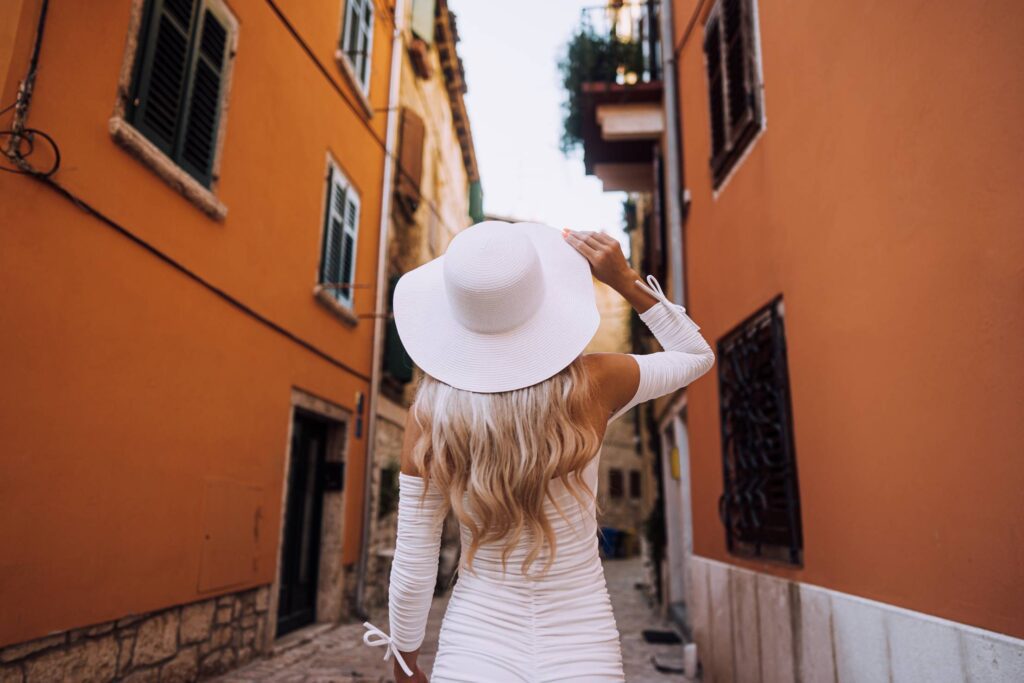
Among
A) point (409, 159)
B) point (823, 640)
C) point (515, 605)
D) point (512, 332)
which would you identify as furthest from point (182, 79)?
point (409, 159)

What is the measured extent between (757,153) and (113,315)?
4120 millimetres

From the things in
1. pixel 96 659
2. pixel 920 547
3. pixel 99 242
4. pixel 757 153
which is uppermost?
pixel 757 153

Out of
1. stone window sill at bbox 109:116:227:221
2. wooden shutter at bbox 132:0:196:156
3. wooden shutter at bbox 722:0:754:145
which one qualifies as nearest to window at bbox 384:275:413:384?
stone window sill at bbox 109:116:227:221

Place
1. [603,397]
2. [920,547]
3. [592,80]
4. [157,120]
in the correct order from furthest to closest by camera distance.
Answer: [592,80], [157,120], [920,547], [603,397]

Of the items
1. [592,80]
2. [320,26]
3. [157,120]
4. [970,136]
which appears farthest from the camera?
[592,80]

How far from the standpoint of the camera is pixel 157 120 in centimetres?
504

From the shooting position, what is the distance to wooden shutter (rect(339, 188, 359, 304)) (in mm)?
8695

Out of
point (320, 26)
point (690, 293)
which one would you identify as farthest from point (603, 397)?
point (320, 26)

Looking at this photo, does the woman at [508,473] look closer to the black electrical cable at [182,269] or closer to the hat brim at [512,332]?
the hat brim at [512,332]

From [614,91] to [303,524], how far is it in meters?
5.84

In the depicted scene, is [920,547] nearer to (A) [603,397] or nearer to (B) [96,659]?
(A) [603,397]

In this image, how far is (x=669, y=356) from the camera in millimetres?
1764

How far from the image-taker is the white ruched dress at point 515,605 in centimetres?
147

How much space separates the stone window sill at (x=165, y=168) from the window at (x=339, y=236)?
2325 mm
